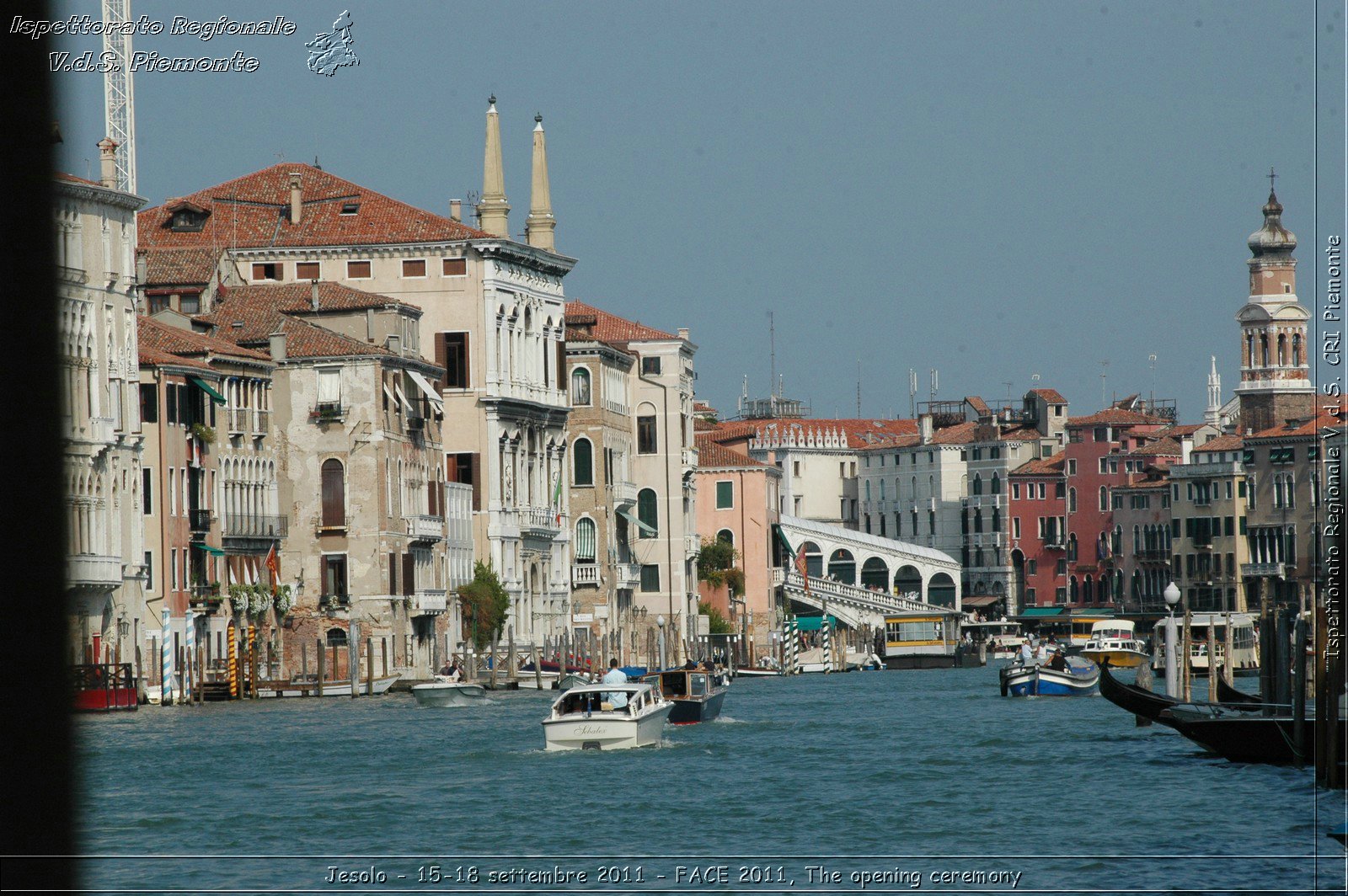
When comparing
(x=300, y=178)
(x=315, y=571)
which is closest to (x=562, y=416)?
(x=300, y=178)

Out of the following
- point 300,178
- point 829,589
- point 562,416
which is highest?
point 300,178

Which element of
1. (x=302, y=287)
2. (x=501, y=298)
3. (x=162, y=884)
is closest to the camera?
(x=162, y=884)

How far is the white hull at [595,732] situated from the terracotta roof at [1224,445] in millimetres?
63775

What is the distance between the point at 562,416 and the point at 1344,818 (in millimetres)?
46809

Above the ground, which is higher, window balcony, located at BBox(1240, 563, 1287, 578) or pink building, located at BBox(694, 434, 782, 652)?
pink building, located at BBox(694, 434, 782, 652)

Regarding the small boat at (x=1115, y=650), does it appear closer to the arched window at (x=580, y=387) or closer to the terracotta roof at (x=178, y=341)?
the arched window at (x=580, y=387)

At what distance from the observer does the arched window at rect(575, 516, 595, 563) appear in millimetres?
64438

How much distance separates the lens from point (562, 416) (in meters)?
63.3

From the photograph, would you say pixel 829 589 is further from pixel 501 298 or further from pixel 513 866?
pixel 513 866

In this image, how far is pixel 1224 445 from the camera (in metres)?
89.0

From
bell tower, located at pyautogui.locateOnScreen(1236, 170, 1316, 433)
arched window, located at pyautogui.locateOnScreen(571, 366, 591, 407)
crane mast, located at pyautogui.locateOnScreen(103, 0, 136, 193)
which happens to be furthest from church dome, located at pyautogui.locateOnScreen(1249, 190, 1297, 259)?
crane mast, located at pyautogui.locateOnScreen(103, 0, 136, 193)

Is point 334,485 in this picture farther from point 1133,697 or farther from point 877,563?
point 877,563

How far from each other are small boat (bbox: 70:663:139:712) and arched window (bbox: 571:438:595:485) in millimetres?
29367

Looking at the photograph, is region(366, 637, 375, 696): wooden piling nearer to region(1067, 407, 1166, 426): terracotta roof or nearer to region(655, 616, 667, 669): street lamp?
region(655, 616, 667, 669): street lamp
